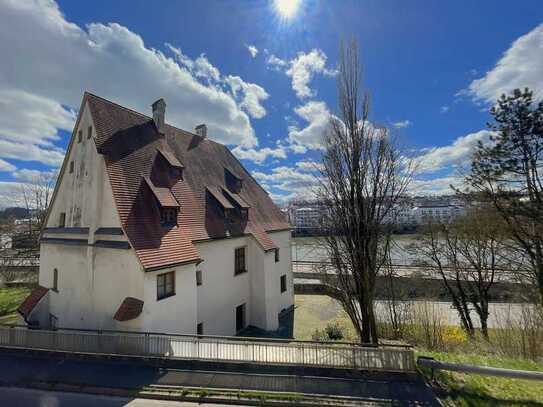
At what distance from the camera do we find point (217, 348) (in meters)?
8.59

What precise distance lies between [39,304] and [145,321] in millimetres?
7869

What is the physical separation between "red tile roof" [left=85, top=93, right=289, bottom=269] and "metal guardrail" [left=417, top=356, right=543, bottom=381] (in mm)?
9137

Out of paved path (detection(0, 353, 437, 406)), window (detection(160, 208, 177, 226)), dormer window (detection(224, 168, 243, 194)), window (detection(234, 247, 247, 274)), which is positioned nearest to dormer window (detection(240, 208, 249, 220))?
window (detection(234, 247, 247, 274))

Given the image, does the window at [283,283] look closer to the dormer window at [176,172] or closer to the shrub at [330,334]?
the shrub at [330,334]

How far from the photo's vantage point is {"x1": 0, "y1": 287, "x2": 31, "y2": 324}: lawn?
1782cm

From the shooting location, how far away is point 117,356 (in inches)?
345

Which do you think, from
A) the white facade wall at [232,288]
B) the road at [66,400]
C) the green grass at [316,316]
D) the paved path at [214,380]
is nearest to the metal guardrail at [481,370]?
the paved path at [214,380]

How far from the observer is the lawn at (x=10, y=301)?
17.8 metres

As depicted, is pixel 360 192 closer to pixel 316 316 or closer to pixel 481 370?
pixel 481 370

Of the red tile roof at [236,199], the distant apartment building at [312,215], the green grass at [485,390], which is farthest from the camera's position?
the red tile roof at [236,199]

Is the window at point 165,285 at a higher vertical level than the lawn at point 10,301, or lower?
higher

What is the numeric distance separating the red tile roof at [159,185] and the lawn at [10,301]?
13776 millimetres

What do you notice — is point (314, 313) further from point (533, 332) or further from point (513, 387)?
point (513, 387)

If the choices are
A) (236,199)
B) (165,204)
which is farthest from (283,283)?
(165,204)
